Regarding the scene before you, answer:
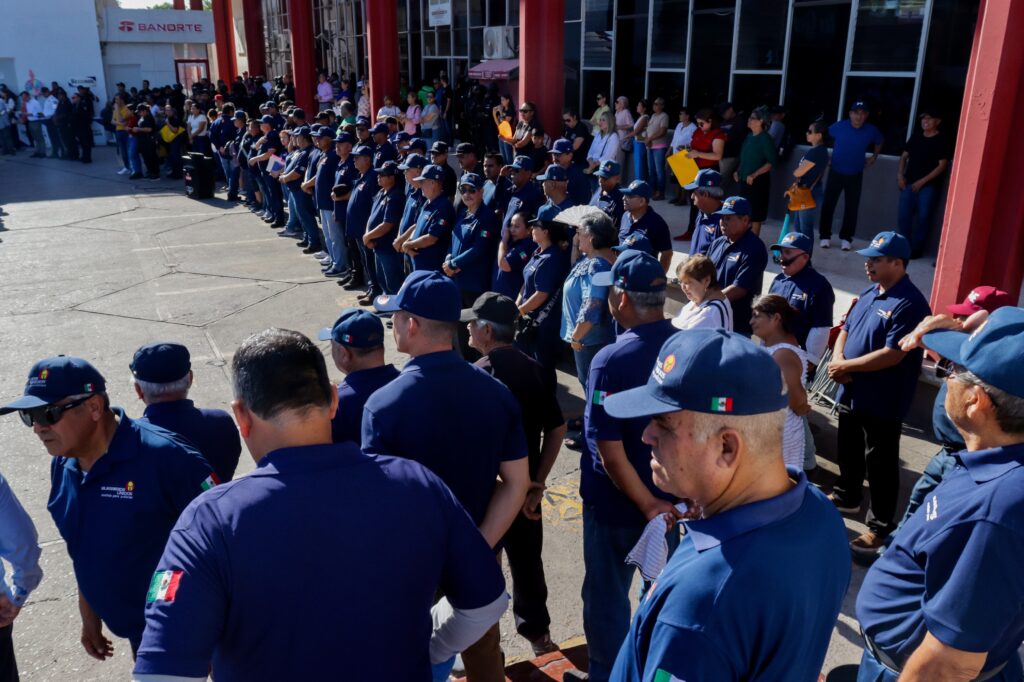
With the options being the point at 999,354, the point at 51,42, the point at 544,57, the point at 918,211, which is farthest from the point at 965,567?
the point at 51,42

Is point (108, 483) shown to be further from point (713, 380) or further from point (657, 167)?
point (657, 167)

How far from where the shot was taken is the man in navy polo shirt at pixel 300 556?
180cm

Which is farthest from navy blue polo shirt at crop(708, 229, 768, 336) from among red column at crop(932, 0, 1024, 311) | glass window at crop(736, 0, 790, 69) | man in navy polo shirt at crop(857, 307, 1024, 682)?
glass window at crop(736, 0, 790, 69)

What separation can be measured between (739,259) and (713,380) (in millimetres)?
4759

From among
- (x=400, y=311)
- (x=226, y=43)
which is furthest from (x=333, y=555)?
(x=226, y=43)

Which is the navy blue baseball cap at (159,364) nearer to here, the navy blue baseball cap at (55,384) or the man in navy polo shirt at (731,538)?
the navy blue baseball cap at (55,384)

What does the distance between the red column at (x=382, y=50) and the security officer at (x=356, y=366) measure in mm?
16086

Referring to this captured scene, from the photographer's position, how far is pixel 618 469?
329 cm

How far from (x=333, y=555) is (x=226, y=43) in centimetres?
3323

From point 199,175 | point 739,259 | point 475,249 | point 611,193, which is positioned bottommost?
point 199,175

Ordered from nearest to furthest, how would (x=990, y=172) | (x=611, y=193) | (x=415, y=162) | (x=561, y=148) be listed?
(x=990, y=172) → (x=611, y=193) → (x=415, y=162) → (x=561, y=148)

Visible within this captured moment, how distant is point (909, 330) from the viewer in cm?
465

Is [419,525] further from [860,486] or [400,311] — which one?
[860,486]

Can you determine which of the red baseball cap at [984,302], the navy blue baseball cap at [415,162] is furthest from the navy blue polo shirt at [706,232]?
the navy blue baseball cap at [415,162]
